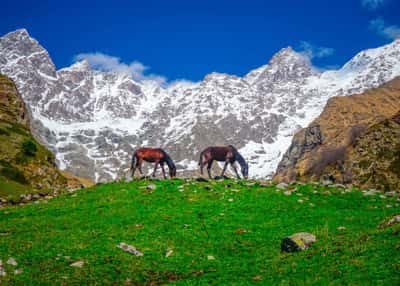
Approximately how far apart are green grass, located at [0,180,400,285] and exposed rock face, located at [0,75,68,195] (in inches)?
1201

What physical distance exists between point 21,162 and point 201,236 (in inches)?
2126

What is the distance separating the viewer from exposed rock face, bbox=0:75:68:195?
6612 cm

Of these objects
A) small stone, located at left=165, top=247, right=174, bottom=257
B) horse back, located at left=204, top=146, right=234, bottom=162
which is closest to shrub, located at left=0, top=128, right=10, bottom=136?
horse back, located at left=204, top=146, right=234, bottom=162

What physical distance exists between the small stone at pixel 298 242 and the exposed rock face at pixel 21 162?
143 feet

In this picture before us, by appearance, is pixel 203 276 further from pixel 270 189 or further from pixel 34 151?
pixel 34 151

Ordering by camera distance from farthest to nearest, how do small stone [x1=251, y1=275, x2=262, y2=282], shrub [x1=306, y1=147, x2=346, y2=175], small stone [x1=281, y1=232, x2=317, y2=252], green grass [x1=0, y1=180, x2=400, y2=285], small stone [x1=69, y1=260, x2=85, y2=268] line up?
shrub [x1=306, y1=147, x2=346, y2=175]
small stone [x1=281, y1=232, x2=317, y2=252]
small stone [x1=69, y1=260, x2=85, y2=268]
green grass [x1=0, y1=180, x2=400, y2=285]
small stone [x1=251, y1=275, x2=262, y2=282]

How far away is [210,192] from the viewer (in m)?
35.0

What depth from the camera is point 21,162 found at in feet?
238

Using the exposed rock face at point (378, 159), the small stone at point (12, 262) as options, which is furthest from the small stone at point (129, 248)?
the exposed rock face at point (378, 159)

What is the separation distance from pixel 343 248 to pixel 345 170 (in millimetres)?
98966

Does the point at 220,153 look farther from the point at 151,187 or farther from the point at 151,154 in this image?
the point at 151,187

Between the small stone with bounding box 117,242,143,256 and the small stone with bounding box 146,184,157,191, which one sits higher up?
the small stone with bounding box 146,184,157,191

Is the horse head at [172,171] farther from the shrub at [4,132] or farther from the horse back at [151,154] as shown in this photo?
the shrub at [4,132]

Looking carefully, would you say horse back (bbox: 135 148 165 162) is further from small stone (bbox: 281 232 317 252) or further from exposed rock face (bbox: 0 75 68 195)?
exposed rock face (bbox: 0 75 68 195)
